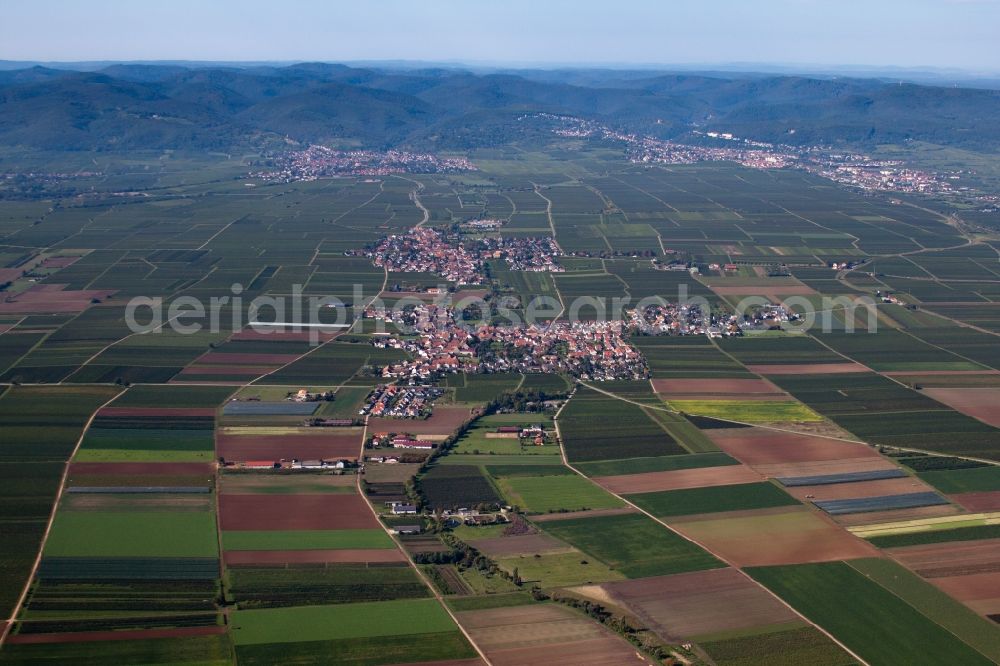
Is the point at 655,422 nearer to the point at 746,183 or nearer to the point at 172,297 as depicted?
the point at 172,297

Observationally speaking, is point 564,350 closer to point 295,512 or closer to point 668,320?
point 668,320

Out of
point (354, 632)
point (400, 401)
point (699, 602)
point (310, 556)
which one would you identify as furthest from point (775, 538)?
point (400, 401)

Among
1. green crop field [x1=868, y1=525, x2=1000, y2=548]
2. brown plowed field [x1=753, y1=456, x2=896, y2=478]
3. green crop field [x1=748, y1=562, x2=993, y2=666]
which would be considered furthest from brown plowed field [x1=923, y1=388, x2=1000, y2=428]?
green crop field [x1=748, y1=562, x2=993, y2=666]

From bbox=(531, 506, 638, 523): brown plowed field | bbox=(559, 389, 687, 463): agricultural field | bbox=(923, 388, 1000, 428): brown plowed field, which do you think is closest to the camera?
bbox=(531, 506, 638, 523): brown plowed field

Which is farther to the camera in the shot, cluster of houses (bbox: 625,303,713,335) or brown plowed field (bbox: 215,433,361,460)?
cluster of houses (bbox: 625,303,713,335)

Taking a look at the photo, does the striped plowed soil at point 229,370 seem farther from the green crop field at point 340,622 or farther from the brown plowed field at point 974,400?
the brown plowed field at point 974,400

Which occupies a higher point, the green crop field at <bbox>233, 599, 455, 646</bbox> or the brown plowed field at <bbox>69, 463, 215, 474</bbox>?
the brown plowed field at <bbox>69, 463, 215, 474</bbox>

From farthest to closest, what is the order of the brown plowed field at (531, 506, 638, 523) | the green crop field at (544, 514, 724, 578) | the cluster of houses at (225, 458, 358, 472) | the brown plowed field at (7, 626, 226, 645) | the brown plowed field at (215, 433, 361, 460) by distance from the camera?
the brown plowed field at (215, 433, 361, 460)
the cluster of houses at (225, 458, 358, 472)
the brown plowed field at (531, 506, 638, 523)
the green crop field at (544, 514, 724, 578)
the brown plowed field at (7, 626, 226, 645)

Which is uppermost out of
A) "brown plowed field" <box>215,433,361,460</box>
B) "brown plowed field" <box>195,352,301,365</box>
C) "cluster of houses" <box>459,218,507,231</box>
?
"cluster of houses" <box>459,218,507,231</box>

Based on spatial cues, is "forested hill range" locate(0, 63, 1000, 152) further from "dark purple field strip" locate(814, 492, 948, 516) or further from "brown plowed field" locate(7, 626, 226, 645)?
"brown plowed field" locate(7, 626, 226, 645)
